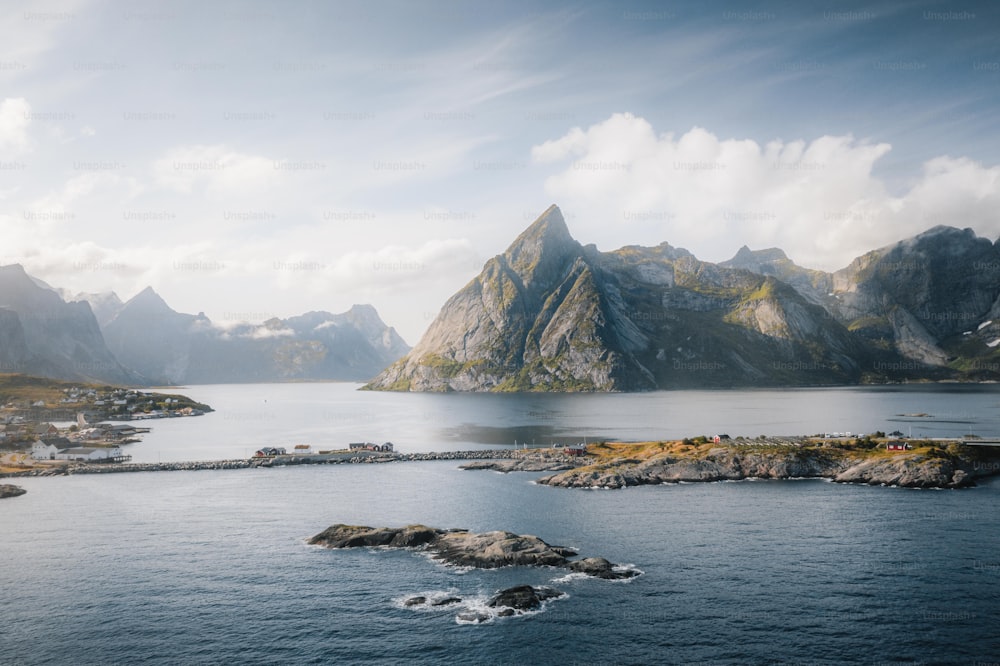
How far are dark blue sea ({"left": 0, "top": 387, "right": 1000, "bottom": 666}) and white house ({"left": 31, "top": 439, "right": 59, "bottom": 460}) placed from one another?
215ft

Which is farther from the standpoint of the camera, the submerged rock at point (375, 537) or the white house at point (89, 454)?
the white house at point (89, 454)

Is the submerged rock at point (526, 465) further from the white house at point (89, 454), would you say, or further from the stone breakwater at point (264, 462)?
the white house at point (89, 454)

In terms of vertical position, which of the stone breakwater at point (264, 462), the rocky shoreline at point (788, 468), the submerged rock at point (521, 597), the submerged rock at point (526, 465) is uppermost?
the rocky shoreline at point (788, 468)

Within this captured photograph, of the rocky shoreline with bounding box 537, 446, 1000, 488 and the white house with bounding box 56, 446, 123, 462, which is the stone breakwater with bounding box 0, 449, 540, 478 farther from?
the rocky shoreline with bounding box 537, 446, 1000, 488

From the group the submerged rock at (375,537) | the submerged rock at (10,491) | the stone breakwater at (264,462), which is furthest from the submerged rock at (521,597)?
the submerged rock at (10,491)

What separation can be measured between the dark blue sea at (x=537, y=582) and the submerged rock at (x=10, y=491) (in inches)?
444

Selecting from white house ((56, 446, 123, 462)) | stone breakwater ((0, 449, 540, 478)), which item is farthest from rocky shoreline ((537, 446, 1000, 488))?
white house ((56, 446, 123, 462))

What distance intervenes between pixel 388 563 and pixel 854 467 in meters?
98.9

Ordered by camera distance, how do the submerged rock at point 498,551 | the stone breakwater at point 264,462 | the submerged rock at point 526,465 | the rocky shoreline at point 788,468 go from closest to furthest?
the submerged rock at point 498,551 → the rocky shoreline at point 788,468 → the submerged rock at point 526,465 → the stone breakwater at point 264,462

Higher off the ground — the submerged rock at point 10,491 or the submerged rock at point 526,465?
the submerged rock at point 526,465

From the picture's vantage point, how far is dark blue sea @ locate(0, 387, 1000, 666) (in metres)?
55.0

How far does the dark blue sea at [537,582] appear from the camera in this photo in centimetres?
5500

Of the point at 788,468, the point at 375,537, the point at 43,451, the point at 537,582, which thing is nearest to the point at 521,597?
the point at 537,582

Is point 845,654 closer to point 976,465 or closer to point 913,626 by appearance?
point 913,626
